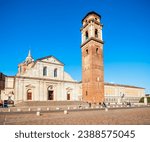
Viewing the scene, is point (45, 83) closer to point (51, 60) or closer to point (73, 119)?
point (51, 60)

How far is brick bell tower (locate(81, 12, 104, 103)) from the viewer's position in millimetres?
38706

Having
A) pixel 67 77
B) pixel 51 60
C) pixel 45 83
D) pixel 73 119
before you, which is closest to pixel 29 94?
pixel 45 83

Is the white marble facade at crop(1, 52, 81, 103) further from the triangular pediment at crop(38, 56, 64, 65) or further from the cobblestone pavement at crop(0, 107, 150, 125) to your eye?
the cobblestone pavement at crop(0, 107, 150, 125)

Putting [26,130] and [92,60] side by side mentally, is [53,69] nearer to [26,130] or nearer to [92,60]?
[92,60]

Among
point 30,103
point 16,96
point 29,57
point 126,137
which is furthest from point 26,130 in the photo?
point 29,57

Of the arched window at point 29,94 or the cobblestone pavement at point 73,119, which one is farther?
the arched window at point 29,94

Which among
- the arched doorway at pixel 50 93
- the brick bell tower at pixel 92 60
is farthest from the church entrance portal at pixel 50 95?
the brick bell tower at pixel 92 60

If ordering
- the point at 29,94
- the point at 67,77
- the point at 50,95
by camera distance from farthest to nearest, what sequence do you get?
the point at 67,77 → the point at 50,95 → the point at 29,94

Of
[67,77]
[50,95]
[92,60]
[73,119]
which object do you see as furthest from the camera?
[67,77]

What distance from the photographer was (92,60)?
39.1 metres

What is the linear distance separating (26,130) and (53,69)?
1356 inches

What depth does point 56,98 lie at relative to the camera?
40406 millimetres

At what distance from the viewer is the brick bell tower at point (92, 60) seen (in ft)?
127

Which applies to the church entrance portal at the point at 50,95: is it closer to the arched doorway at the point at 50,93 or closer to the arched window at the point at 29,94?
the arched doorway at the point at 50,93
